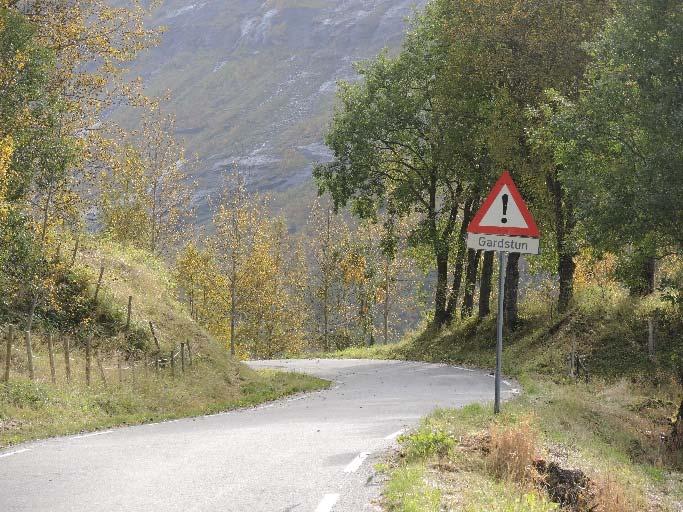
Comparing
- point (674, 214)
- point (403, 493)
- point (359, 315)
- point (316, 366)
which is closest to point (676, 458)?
point (674, 214)

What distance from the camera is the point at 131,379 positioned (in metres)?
18.8

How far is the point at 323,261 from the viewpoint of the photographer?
60969 millimetres

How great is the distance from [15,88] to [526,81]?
1739cm

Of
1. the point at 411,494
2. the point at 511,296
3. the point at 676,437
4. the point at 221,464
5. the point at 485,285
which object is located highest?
the point at 485,285

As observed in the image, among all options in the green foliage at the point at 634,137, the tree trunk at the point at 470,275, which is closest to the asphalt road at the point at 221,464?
the green foliage at the point at 634,137

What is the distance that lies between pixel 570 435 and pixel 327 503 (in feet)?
18.2

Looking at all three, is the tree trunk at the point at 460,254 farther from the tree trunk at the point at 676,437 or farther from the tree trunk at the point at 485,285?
the tree trunk at the point at 676,437

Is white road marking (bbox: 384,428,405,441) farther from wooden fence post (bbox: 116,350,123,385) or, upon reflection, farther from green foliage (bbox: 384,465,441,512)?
wooden fence post (bbox: 116,350,123,385)

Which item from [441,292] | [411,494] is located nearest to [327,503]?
[411,494]

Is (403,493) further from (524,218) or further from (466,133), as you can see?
(466,133)

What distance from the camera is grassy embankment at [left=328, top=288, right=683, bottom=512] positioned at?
25.4ft

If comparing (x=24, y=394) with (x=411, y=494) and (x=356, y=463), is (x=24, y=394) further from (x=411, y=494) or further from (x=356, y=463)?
(x=411, y=494)

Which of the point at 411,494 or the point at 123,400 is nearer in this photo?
the point at 411,494

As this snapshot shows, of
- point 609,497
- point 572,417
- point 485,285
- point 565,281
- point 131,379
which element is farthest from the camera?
point 485,285
